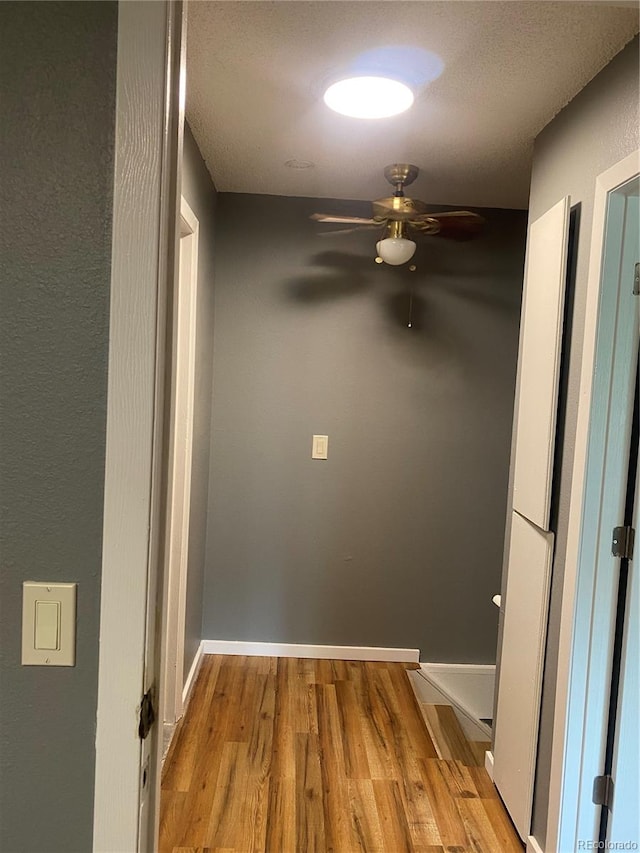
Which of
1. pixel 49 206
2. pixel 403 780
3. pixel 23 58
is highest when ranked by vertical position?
pixel 23 58

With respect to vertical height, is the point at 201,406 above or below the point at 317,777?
above

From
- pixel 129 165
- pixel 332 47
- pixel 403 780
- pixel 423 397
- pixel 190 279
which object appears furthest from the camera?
pixel 423 397

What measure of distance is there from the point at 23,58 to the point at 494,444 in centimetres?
282

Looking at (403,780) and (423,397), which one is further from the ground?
(423,397)

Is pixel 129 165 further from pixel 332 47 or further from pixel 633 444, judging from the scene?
pixel 633 444

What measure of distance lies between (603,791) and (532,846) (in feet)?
1.12

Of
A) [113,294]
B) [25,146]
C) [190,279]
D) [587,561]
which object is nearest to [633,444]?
[587,561]

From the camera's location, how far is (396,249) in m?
2.75

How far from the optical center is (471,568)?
332 centimetres

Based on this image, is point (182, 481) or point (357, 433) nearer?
point (182, 481)

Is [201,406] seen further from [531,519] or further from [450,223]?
[531,519]

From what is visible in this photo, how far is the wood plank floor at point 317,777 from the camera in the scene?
6.73ft

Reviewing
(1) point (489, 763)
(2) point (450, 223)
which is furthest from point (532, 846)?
(2) point (450, 223)

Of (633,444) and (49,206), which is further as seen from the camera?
(633,444)
